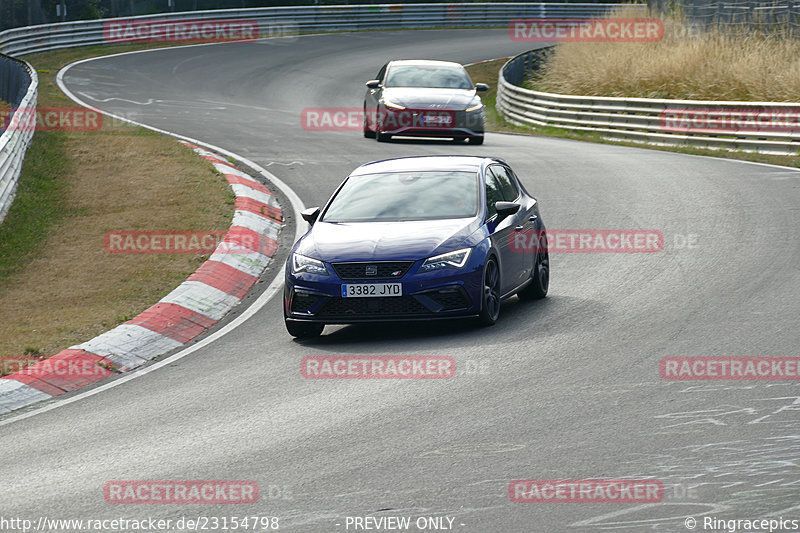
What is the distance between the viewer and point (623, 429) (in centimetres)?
727

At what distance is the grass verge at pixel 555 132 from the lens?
22688 millimetres

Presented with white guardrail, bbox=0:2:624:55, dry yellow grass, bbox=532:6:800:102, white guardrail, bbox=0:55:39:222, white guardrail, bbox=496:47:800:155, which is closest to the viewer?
white guardrail, bbox=0:55:39:222

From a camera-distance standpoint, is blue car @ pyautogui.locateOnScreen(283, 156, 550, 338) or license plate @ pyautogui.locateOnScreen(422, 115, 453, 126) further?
license plate @ pyautogui.locateOnScreen(422, 115, 453, 126)

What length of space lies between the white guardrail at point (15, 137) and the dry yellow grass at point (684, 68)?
602 inches

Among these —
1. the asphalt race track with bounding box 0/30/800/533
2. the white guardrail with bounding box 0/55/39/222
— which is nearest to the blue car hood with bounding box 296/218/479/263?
the asphalt race track with bounding box 0/30/800/533

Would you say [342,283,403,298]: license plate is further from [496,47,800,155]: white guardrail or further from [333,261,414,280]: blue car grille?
[496,47,800,155]: white guardrail

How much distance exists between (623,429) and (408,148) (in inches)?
669

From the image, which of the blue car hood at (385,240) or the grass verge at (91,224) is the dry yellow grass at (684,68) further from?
the blue car hood at (385,240)

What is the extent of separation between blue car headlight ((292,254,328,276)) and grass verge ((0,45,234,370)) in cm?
199

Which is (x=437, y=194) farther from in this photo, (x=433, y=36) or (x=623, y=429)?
(x=433, y=36)

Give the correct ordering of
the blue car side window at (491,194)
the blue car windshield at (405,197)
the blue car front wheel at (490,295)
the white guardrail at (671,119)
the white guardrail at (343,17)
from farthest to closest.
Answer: the white guardrail at (343,17) < the white guardrail at (671,119) < the blue car side window at (491,194) < the blue car windshield at (405,197) < the blue car front wheel at (490,295)

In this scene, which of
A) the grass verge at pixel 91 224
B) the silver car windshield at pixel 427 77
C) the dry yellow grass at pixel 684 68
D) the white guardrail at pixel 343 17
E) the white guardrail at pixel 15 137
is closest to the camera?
the grass verge at pixel 91 224

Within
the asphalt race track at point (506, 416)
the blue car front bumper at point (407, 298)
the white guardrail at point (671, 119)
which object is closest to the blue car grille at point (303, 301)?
the blue car front bumper at point (407, 298)

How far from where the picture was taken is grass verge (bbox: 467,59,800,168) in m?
22.7
